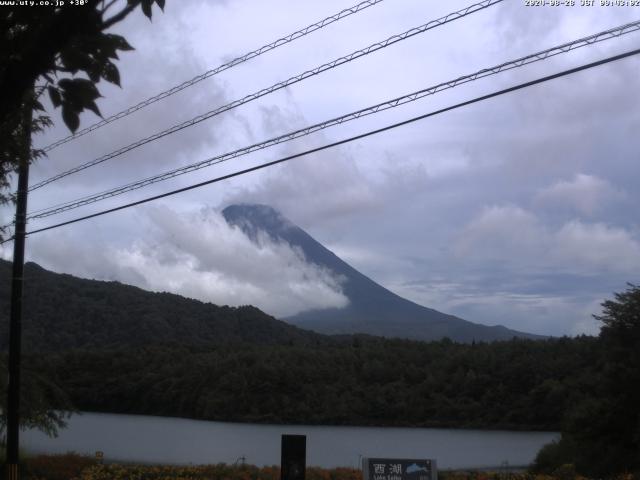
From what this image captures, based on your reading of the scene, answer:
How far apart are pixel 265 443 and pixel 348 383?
27.5ft

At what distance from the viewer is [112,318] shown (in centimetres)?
4247

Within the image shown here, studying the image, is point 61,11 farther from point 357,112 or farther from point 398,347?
point 398,347

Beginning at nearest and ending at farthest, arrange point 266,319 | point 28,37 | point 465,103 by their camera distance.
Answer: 1. point 28,37
2. point 465,103
3. point 266,319

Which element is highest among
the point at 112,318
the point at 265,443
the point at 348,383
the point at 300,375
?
the point at 112,318

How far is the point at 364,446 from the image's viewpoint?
81.0 feet

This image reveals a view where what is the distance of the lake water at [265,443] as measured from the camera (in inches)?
899

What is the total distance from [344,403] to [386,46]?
24.1m

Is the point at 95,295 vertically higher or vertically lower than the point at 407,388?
higher

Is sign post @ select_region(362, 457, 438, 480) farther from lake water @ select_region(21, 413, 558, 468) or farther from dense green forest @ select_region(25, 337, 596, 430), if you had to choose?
dense green forest @ select_region(25, 337, 596, 430)

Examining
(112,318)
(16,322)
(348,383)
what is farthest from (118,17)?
(112,318)

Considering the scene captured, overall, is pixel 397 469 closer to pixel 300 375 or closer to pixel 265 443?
pixel 265 443

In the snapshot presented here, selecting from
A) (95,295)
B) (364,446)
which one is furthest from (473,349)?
(95,295)

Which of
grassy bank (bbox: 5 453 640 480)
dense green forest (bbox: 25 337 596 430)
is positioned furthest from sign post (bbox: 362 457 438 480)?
dense green forest (bbox: 25 337 596 430)

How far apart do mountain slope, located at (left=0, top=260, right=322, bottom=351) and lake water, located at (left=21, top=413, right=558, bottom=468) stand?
474 cm
